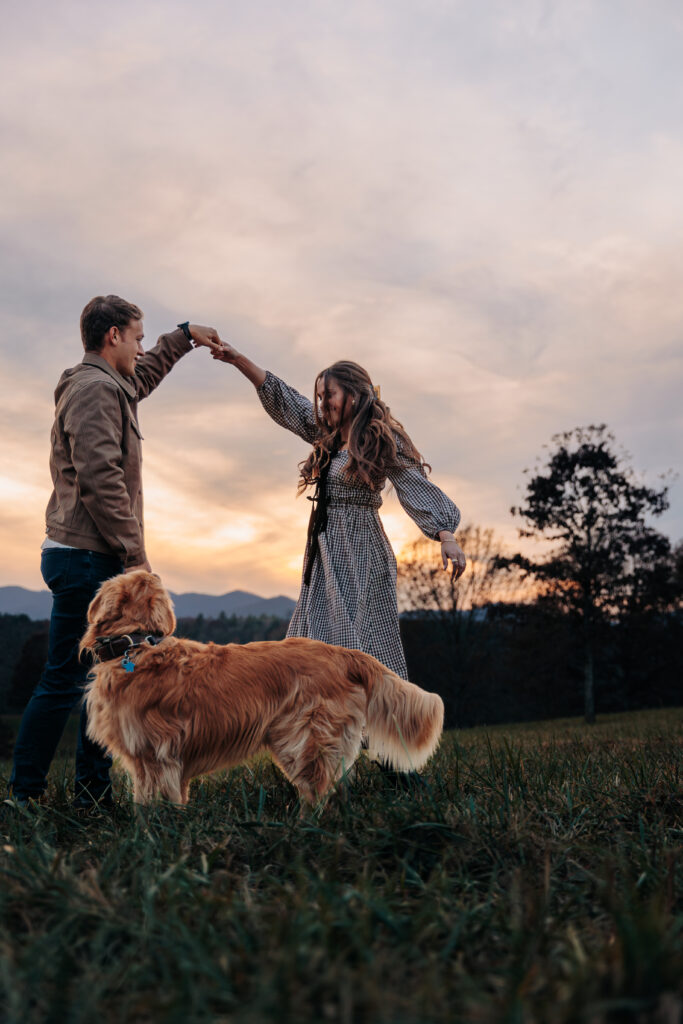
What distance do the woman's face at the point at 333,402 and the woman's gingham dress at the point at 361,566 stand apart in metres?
0.24

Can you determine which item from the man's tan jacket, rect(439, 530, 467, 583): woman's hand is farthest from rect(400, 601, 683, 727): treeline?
the man's tan jacket

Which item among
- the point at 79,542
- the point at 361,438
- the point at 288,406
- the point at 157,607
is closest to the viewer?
the point at 157,607

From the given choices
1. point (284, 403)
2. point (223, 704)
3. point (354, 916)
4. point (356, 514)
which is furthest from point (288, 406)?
point (354, 916)

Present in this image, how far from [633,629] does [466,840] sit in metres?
27.0

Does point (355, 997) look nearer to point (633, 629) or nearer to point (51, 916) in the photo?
point (51, 916)

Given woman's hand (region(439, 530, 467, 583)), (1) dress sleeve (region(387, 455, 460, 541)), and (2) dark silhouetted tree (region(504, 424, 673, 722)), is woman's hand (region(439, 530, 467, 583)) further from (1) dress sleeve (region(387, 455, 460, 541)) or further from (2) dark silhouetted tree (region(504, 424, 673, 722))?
(2) dark silhouetted tree (region(504, 424, 673, 722))

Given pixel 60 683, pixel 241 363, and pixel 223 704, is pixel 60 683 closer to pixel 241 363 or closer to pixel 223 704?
pixel 223 704

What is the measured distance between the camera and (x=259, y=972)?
1739 mm

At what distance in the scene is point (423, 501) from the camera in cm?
480

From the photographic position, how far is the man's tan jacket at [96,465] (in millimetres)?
4418

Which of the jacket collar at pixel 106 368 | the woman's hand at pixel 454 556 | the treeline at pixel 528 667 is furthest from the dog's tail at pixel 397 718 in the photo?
the treeline at pixel 528 667

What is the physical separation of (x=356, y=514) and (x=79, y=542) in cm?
177

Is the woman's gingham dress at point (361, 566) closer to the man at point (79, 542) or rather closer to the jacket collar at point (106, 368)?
the man at point (79, 542)

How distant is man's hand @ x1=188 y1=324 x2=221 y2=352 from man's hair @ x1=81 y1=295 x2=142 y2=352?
0.71 meters
